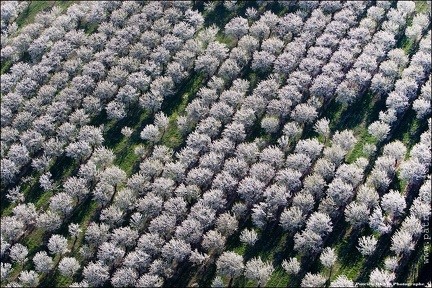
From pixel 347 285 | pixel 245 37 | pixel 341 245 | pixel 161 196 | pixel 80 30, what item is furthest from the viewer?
pixel 80 30

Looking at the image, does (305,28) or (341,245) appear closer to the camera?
(341,245)

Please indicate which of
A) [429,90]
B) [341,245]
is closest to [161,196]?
[341,245]

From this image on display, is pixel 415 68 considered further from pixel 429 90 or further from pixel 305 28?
pixel 305 28

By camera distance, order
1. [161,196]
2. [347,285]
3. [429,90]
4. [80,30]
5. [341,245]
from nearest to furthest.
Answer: [347,285] → [341,245] → [161,196] → [429,90] → [80,30]

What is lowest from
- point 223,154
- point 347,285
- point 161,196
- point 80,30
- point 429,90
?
point 347,285

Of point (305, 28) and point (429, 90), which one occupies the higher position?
point (305, 28)

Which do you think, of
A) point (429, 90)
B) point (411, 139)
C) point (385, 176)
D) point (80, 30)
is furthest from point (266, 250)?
point (80, 30)

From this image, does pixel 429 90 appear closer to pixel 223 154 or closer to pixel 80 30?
pixel 223 154
